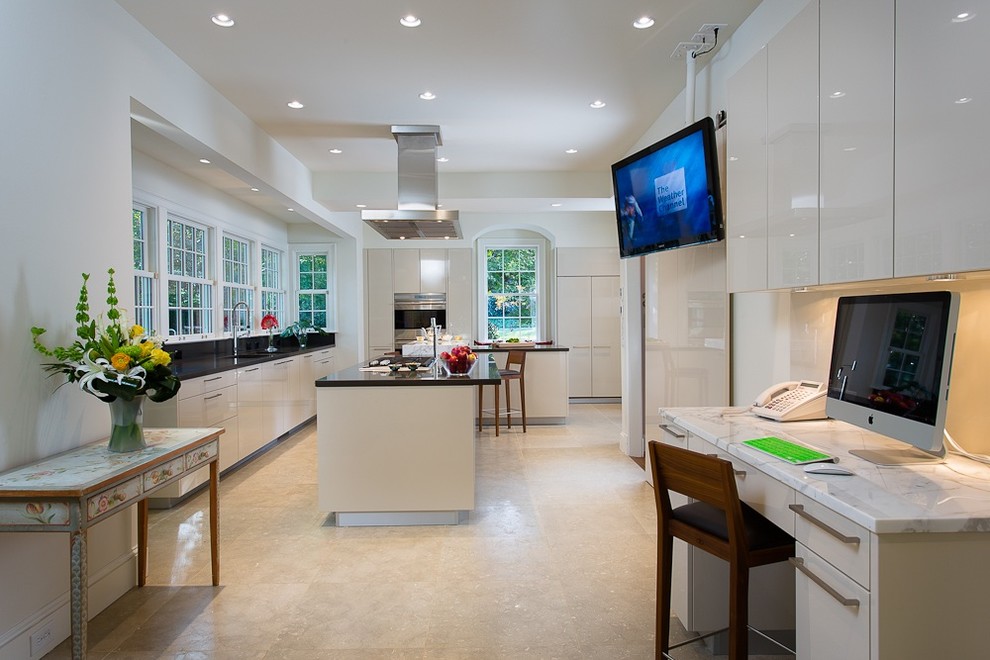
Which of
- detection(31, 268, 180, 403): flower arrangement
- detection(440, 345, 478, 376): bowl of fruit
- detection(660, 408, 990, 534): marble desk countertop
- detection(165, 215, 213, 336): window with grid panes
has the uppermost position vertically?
detection(165, 215, 213, 336): window with grid panes

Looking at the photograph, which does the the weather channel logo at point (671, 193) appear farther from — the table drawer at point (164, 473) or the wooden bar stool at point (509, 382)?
the wooden bar stool at point (509, 382)

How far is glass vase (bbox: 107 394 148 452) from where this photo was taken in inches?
96.3

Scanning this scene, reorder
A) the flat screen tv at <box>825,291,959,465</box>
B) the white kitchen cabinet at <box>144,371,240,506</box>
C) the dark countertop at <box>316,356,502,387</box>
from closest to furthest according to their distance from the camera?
1. the flat screen tv at <box>825,291,959,465</box>
2. the dark countertop at <box>316,356,502,387</box>
3. the white kitchen cabinet at <box>144,371,240,506</box>

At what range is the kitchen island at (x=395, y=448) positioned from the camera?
375cm

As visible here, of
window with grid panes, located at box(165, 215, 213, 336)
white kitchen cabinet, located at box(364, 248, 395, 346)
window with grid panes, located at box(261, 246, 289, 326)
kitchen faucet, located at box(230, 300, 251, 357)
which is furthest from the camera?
white kitchen cabinet, located at box(364, 248, 395, 346)

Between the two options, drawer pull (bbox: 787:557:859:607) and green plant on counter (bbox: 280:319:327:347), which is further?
green plant on counter (bbox: 280:319:327:347)

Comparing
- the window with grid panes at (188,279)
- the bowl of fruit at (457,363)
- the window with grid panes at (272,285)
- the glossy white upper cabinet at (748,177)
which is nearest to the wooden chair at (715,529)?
the glossy white upper cabinet at (748,177)

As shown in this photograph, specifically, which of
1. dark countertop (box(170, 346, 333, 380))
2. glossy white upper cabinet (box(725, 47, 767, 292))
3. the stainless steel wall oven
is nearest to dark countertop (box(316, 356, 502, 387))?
dark countertop (box(170, 346, 333, 380))

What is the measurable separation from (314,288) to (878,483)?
24.6 ft

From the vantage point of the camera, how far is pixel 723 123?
3.36m

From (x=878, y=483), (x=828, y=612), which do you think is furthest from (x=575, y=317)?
(x=828, y=612)

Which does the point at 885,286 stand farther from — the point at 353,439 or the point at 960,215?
the point at 353,439

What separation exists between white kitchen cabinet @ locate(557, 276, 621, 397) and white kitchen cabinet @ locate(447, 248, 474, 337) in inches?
48.8

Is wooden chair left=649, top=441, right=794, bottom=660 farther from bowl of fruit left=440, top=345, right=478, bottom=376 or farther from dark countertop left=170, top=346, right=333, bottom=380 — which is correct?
dark countertop left=170, top=346, right=333, bottom=380
